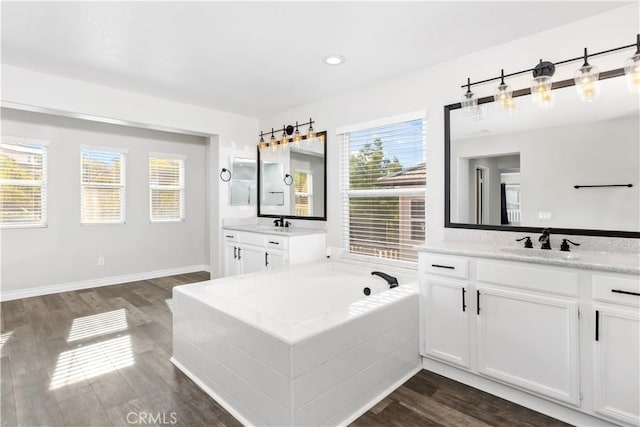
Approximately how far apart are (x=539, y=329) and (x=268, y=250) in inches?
105

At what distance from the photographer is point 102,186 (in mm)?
4934

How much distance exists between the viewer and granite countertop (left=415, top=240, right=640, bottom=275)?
1.75m

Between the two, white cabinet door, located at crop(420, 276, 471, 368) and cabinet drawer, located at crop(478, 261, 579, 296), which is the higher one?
cabinet drawer, located at crop(478, 261, 579, 296)

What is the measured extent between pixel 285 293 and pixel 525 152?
222cm

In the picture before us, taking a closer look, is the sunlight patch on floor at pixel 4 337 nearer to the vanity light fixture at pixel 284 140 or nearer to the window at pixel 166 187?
the window at pixel 166 187

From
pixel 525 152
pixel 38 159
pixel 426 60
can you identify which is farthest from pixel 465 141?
pixel 38 159

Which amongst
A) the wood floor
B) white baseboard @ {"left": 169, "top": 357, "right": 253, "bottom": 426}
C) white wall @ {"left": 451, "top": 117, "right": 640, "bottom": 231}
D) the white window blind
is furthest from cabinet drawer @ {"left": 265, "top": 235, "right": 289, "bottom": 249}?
white wall @ {"left": 451, "top": 117, "right": 640, "bottom": 231}

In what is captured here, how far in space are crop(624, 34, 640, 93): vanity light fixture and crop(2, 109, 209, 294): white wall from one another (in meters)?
5.58

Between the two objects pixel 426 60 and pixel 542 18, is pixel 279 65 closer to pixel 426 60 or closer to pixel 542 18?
pixel 426 60

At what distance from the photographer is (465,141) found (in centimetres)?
281

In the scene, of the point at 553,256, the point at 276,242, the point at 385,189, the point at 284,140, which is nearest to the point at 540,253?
the point at 553,256

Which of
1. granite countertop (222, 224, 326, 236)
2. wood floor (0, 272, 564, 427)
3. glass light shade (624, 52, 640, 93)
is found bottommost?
wood floor (0, 272, 564, 427)

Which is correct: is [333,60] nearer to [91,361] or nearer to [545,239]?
[545,239]

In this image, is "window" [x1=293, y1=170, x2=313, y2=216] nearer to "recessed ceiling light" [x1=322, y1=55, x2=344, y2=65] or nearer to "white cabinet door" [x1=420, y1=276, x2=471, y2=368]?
"recessed ceiling light" [x1=322, y1=55, x2=344, y2=65]
